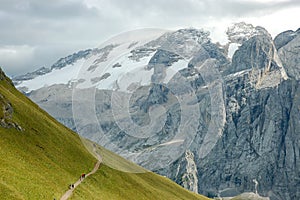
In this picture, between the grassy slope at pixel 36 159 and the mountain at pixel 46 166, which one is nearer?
the grassy slope at pixel 36 159

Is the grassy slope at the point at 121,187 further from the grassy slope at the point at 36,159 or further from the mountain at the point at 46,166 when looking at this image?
the grassy slope at the point at 36,159

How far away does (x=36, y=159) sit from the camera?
80062mm

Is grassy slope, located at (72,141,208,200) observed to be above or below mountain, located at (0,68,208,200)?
below

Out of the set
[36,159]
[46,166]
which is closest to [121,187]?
[46,166]

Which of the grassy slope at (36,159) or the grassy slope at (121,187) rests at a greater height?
the grassy slope at (36,159)

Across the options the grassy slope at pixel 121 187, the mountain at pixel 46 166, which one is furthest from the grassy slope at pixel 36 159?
the grassy slope at pixel 121 187

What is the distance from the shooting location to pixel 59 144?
97.6 metres

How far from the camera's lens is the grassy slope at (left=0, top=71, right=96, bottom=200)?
2464 inches

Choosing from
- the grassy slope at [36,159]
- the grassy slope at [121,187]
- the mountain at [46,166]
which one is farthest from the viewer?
the grassy slope at [121,187]

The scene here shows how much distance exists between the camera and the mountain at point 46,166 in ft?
213

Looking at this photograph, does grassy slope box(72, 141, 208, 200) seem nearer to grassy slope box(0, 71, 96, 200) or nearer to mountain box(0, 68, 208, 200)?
mountain box(0, 68, 208, 200)

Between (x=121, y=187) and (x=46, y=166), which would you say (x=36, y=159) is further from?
(x=121, y=187)

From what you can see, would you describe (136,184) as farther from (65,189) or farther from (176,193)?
(65,189)

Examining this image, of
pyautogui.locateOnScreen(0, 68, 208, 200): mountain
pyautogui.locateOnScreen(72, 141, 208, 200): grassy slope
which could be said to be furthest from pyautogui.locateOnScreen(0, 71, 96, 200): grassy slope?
pyautogui.locateOnScreen(72, 141, 208, 200): grassy slope
